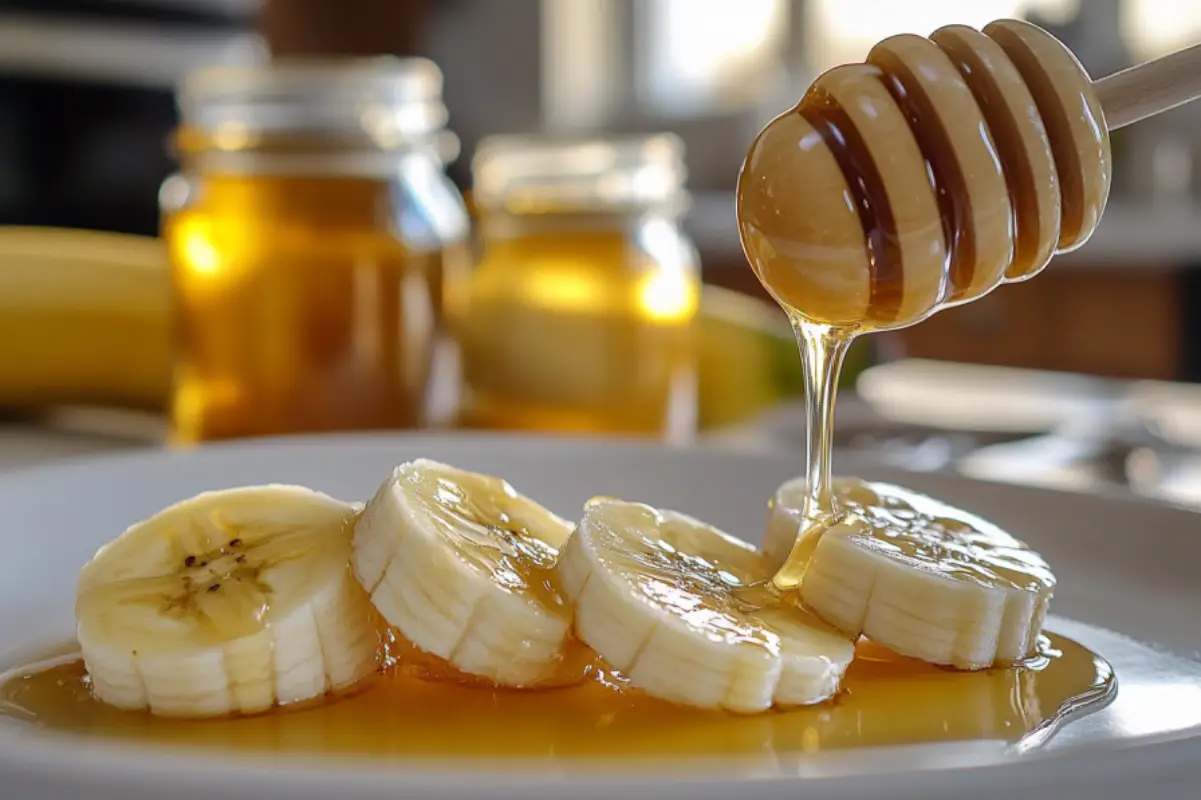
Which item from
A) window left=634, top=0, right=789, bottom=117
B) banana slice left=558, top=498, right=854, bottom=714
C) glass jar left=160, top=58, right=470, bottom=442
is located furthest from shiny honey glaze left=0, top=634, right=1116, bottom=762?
window left=634, top=0, right=789, bottom=117

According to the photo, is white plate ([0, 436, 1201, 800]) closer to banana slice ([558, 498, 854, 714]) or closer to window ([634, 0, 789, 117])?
banana slice ([558, 498, 854, 714])

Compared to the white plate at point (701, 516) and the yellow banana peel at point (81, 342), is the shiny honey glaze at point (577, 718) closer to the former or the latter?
the white plate at point (701, 516)

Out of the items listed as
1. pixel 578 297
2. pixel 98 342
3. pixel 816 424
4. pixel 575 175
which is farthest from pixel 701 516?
pixel 98 342

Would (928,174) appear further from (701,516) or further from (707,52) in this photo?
(707,52)

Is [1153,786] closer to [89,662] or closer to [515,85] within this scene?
[89,662]

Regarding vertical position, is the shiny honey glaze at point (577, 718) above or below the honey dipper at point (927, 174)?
below

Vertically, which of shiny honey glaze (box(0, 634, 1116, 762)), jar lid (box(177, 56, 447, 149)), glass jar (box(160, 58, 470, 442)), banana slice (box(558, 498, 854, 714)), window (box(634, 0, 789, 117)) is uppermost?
window (box(634, 0, 789, 117))

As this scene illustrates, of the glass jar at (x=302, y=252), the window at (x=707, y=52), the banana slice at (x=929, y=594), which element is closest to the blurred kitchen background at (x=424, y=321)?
the glass jar at (x=302, y=252)
